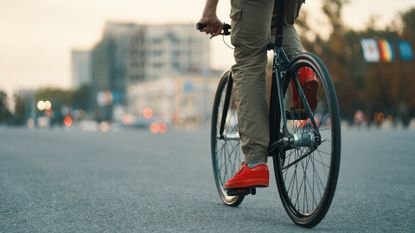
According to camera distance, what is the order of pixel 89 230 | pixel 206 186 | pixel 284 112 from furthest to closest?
pixel 206 186 < pixel 284 112 < pixel 89 230

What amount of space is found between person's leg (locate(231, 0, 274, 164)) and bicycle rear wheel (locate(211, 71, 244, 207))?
67 centimetres

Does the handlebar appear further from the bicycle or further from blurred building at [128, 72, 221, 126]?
blurred building at [128, 72, 221, 126]

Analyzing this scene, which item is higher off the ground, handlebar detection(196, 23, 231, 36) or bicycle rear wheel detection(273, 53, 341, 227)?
handlebar detection(196, 23, 231, 36)

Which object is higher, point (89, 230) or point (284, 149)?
point (284, 149)

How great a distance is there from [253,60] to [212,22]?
38 cm

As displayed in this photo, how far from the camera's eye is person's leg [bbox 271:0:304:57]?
378cm

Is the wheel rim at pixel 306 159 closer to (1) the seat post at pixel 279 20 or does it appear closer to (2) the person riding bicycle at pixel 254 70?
(2) the person riding bicycle at pixel 254 70

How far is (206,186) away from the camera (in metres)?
5.85

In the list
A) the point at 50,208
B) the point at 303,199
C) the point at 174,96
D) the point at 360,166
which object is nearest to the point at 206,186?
the point at 50,208

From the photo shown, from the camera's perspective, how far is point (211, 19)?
394 centimetres

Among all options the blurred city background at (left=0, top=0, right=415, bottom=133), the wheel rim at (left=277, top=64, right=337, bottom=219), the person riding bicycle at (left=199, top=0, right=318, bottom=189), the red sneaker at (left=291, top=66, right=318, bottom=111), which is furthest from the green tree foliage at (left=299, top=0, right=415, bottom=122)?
the red sneaker at (left=291, top=66, right=318, bottom=111)

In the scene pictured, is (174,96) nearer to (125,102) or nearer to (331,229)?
(125,102)

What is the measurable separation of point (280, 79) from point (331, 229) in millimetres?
834

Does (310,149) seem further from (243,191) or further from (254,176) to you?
(243,191)
